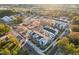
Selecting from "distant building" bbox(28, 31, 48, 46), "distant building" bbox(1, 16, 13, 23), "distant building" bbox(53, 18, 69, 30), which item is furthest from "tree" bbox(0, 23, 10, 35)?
"distant building" bbox(53, 18, 69, 30)

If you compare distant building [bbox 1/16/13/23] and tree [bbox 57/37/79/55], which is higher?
distant building [bbox 1/16/13/23]

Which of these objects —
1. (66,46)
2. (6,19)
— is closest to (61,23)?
(66,46)

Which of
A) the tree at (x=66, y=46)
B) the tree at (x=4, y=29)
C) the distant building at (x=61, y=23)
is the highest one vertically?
the distant building at (x=61, y=23)

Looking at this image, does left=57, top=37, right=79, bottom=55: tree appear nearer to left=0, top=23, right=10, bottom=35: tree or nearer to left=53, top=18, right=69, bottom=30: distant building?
left=53, top=18, right=69, bottom=30: distant building

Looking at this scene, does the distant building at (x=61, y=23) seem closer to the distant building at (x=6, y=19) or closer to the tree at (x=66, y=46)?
the tree at (x=66, y=46)

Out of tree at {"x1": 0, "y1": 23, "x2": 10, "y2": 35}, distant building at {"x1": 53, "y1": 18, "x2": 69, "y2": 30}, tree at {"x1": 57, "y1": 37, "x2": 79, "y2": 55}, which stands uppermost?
distant building at {"x1": 53, "y1": 18, "x2": 69, "y2": 30}

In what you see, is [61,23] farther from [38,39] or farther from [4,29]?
[4,29]

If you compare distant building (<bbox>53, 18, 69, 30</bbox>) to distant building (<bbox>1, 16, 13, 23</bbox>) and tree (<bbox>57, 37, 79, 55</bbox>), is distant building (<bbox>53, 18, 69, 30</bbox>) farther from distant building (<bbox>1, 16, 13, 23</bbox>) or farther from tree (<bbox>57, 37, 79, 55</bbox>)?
distant building (<bbox>1, 16, 13, 23</bbox>)

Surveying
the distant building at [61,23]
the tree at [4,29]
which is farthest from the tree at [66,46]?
the tree at [4,29]

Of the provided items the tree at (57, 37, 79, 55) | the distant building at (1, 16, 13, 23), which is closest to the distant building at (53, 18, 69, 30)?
the tree at (57, 37, 79, 55)

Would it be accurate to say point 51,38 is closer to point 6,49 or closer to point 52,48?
point 52,48

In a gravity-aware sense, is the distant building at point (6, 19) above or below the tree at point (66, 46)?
above

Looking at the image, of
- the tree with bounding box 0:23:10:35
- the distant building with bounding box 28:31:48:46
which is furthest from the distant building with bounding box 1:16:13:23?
the distant building with bounding box 28:31:48:46
